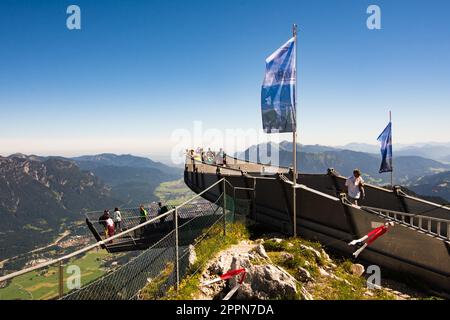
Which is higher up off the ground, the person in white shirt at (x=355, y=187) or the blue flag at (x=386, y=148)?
the blue flag at (x=386, y=148)

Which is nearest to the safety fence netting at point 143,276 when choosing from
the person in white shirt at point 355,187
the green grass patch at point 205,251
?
the green grass patch at point 205,251

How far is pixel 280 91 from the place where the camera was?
11125 mm

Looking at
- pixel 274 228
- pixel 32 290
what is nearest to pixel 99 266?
pixel 32 290

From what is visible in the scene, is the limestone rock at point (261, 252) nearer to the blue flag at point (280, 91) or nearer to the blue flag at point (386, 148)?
the blue flag at point (280, 91)

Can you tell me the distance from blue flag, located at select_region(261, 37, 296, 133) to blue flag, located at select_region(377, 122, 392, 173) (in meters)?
12.2

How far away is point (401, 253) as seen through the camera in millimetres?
9500

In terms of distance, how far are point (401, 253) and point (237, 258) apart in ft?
17.0

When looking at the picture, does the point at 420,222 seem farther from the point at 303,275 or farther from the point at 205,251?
the point at 205,251

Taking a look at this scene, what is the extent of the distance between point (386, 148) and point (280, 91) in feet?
43.0

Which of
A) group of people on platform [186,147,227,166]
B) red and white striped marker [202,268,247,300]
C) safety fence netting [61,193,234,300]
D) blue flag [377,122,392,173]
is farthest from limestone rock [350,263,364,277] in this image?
group of people on platform [186,147,227,166]

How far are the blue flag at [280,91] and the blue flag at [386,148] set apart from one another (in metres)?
12.2

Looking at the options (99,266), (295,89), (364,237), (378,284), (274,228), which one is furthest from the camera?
(99,266)

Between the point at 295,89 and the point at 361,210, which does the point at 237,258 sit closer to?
the point at 361,210

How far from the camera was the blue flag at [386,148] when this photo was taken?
803 inches
